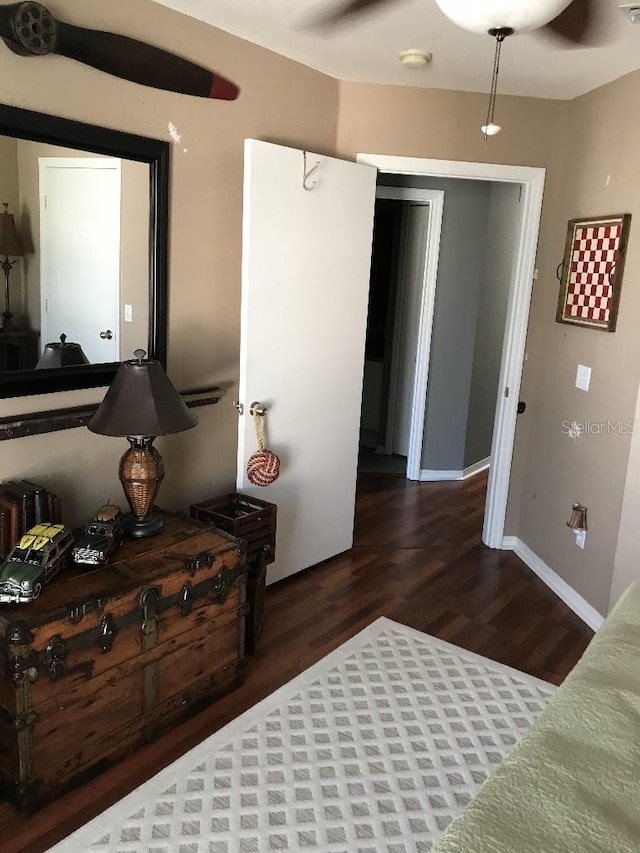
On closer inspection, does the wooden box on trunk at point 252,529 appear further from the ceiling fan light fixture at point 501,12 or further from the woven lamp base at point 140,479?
the ceiling fan light fixture at point 501,12

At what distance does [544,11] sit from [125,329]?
66.3 inches

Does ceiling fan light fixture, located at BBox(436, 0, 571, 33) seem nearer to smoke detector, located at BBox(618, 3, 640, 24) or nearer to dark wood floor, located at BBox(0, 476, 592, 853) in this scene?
smoke detector, located at BBox(618, 3, 640, 24)

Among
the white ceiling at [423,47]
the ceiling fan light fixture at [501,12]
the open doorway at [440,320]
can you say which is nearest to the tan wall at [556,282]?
the white ceiling at [423,47]

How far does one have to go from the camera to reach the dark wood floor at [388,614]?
2107 mm

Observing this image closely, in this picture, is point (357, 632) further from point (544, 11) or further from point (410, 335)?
point (410, 335)

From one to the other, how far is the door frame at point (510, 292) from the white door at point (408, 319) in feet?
4.63

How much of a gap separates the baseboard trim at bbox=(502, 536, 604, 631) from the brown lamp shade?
6.74 ft

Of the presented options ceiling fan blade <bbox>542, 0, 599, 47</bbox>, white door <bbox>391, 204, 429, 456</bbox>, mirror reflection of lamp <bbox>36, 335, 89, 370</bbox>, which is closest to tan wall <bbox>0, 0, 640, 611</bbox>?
mirror reflection of lamp <bbox>36, 335, 89, 370</bbox>

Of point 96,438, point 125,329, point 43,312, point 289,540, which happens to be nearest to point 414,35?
point 125,329

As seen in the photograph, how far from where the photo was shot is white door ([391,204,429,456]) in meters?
5.31

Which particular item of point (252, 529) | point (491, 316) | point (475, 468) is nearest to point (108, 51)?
point (252, 529)

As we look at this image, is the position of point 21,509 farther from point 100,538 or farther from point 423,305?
point 423,305

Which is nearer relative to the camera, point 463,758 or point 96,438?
point 463,758

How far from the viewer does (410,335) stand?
5.54m
